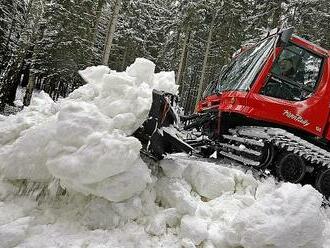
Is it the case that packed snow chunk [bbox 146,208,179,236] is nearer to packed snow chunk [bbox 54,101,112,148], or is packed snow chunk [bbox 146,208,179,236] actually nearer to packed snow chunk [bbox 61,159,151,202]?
packed snow chunk [bbox 61,159,151,202]

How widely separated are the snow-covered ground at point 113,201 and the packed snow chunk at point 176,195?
0.5 inches

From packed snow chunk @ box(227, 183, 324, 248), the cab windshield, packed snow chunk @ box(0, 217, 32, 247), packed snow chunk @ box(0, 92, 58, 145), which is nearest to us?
packed snow chunk @ box(0, 217, 32, 247)

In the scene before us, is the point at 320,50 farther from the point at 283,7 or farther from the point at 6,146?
the point at 283,7

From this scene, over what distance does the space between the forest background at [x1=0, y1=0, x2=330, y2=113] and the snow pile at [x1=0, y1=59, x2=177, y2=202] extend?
11151 mm

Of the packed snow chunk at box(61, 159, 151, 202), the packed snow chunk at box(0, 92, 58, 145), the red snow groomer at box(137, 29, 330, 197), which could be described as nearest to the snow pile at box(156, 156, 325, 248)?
the packed snow chunk at box(61, 159, 151, 202)

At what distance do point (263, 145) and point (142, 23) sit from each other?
2486 centimetres

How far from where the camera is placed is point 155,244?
13.1ft

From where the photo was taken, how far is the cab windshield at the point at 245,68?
770cm

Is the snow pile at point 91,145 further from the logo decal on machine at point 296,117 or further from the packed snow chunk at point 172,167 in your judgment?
the logo decal on machine at point 296,117

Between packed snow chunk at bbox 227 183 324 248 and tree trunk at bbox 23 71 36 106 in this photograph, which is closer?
packed snow chunk at bbox 227 183 324 248

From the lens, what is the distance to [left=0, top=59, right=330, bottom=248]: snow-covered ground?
3.94 m

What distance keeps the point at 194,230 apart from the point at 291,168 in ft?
11.1

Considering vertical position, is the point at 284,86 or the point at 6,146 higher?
the point at 284,86

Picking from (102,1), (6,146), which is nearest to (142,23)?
(102,1)
